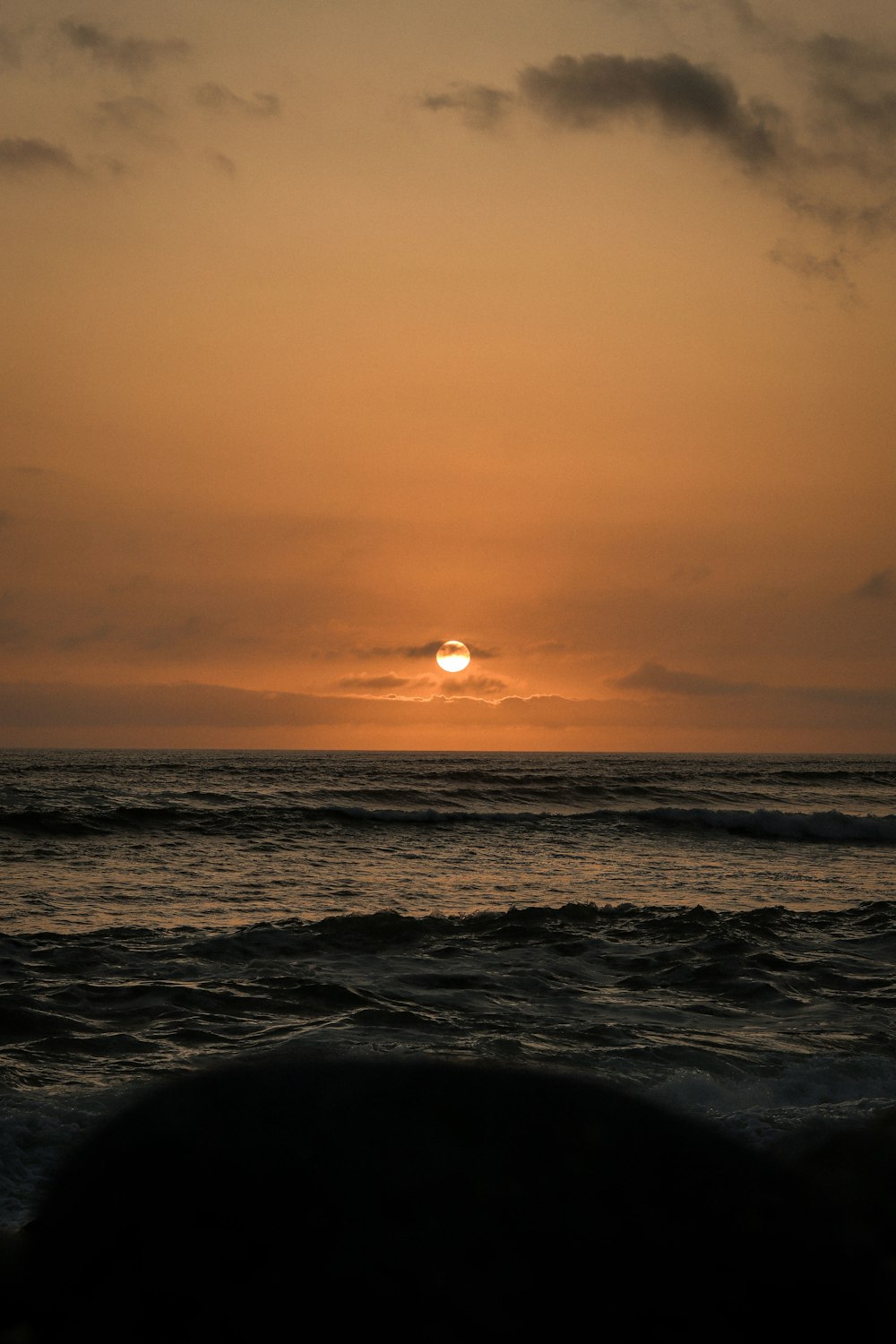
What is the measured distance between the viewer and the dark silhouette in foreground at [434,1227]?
1887 mm

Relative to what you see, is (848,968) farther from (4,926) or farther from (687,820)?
(687,820)

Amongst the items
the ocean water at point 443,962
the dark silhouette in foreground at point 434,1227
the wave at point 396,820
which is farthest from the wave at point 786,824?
the dark silhouette in foreground at point 434,1227

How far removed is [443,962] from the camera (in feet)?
31.8

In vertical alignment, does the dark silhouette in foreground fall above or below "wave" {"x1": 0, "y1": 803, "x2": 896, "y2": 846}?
above

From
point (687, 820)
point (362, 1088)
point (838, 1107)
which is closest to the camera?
point (362, 1088)

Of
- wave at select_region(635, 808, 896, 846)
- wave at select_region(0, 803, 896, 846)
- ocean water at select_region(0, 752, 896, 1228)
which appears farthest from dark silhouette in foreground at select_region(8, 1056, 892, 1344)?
wave at select_region(635, 808, 896, 846)

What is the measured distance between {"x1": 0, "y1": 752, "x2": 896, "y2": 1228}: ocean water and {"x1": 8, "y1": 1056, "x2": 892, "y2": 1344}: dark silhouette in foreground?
2583mm

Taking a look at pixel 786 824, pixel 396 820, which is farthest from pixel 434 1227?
pixel 786 824

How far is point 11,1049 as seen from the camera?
675 centimetres

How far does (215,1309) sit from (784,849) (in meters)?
22.3

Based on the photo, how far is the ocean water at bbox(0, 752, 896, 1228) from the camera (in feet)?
21.1

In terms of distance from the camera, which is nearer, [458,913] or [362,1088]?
[362,1088]

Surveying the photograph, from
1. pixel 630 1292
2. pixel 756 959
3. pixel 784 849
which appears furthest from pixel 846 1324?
pixel 784 849

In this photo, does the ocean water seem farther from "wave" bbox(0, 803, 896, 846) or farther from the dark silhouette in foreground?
the dark silhouette in foreground
